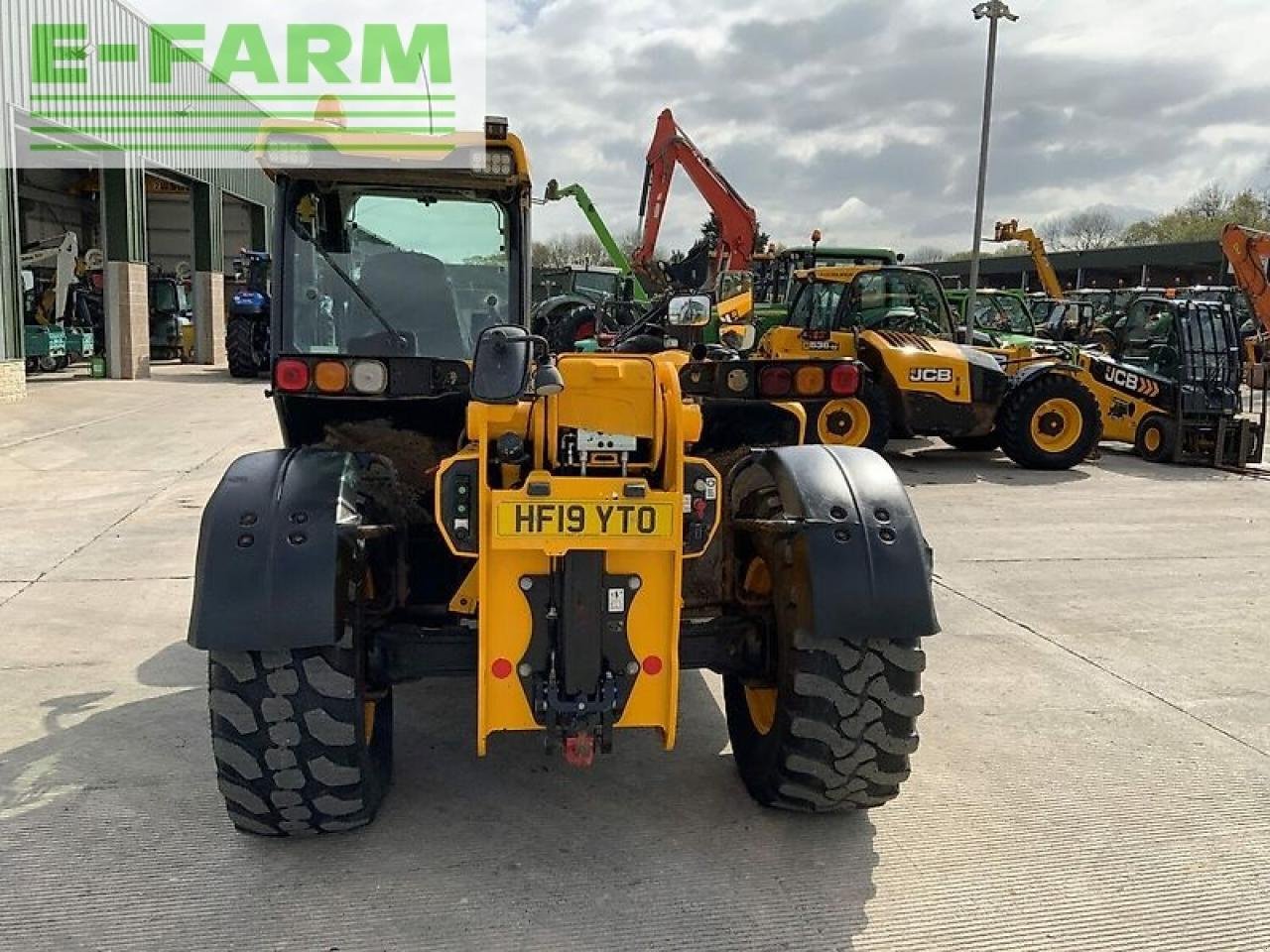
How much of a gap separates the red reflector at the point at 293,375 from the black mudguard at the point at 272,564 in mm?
Result: 350

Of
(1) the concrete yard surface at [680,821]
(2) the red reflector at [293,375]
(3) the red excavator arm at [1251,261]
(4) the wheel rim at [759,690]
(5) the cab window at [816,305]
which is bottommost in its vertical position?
(1) the concrete yard surface at [680,821]

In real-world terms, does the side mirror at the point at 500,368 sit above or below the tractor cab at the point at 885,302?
below

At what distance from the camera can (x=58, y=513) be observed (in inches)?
303

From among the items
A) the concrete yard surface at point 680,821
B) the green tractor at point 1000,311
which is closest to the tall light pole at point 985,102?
the green tractor at point 1000,311

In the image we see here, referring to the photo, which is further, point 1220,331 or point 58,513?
point 1220,331

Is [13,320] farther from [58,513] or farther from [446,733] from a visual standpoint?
[446,733]

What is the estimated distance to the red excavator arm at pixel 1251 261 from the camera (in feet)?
59.0

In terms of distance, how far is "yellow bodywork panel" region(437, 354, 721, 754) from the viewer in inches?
108

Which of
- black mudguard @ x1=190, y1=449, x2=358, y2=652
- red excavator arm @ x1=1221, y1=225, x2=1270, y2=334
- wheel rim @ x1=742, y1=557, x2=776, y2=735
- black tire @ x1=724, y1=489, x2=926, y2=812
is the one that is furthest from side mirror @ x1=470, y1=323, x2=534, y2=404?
red excavator arm @ x1=1221, y1=225, x2=1270, y2=334

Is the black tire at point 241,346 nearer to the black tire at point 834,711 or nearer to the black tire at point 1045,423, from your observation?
the black tire at point 1045,423

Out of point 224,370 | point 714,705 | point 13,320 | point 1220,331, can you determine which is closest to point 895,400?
point 1220,331

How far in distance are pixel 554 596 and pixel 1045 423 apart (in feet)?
31.0

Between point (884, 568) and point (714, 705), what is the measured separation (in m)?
1.54

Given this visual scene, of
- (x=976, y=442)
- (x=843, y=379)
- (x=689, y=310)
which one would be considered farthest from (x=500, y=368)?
(x=976, y=442)
